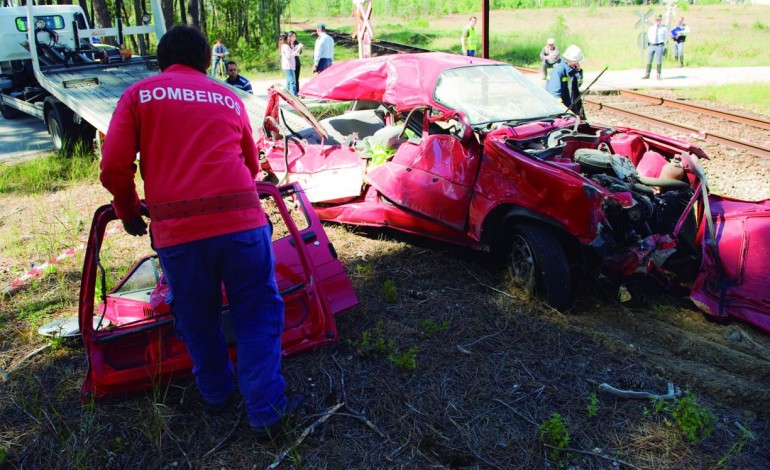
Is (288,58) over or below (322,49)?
below

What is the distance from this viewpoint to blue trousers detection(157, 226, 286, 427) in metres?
2.70

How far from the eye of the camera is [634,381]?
336 centimetres

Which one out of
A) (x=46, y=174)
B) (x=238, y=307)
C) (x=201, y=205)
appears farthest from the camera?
(x=46, y=174)

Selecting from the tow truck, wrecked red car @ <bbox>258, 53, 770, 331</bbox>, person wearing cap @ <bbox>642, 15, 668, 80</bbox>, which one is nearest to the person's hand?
wrecked red car @ <bbox>258, 53, 770, 331</bbox>

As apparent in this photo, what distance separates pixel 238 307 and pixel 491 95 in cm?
363

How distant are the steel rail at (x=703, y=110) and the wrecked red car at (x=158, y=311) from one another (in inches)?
366

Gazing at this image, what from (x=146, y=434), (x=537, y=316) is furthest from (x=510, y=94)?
(x=146, y=434)

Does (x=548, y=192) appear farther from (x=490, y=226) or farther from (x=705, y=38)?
(x=705, y=38)

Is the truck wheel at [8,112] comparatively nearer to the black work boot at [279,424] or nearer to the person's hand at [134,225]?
the person's hand at [134,225]

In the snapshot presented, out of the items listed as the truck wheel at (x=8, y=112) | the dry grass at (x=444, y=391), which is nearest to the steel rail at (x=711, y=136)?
the dry grass at (x=444, y=391)

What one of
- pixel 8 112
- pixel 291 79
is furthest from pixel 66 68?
pixel 291 79

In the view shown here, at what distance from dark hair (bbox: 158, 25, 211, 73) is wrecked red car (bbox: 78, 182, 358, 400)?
0.82 m

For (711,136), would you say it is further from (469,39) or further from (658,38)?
(469,39)

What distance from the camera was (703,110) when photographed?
1157 cm
